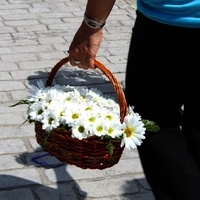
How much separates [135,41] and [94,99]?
14.9 inches

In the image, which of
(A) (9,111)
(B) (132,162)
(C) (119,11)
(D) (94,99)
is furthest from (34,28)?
(D) (94,99)

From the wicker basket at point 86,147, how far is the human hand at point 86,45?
45mm

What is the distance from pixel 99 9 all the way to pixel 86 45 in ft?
0.57

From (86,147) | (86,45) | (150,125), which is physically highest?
(86,45)

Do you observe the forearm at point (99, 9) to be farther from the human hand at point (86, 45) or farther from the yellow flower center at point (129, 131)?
the yellow flower center at point (129, 131)

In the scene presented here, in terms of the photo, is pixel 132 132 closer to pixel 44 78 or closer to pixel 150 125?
pixel 150 125

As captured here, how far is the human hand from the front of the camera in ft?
8.47

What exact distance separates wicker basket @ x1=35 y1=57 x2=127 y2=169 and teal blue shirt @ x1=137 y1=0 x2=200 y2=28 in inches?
13.9

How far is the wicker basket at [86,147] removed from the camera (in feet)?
8.54

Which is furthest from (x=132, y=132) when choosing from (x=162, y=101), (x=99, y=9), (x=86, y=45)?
(x=99, y=9)

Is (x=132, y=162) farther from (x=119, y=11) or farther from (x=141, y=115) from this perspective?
(x=119, y=11)

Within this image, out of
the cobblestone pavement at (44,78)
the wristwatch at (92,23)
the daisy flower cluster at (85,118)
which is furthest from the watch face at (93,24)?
the cobblestone pavement at (44,78)

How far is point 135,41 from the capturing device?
256 cm

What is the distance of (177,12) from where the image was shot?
2396 mm
